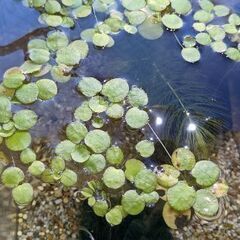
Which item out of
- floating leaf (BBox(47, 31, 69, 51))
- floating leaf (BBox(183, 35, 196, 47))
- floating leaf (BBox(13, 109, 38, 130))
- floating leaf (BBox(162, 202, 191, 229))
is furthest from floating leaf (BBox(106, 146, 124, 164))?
floating leaf (BBox(183, 35, 196, 47))

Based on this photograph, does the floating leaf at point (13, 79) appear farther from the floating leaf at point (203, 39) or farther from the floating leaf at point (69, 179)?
the floating leaf at point (203, 39)

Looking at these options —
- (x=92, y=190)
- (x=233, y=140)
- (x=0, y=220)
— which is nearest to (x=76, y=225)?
(x=92, y=190)

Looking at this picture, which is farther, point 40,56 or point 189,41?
point 189,41

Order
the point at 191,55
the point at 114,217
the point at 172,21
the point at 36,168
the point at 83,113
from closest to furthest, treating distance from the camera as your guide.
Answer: the point at 114,217 < the point at 36,168 < the point at 83,113 < the point at 191,55 < the point at 172,21

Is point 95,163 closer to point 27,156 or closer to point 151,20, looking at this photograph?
point 27,156

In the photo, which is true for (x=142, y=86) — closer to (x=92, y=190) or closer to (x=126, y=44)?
(x=126, y=44)

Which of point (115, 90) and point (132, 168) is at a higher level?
point (115, 90)

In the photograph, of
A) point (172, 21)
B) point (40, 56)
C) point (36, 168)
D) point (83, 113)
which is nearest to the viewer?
point (36, 168)

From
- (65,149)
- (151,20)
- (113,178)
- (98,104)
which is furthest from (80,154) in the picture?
(151,20)

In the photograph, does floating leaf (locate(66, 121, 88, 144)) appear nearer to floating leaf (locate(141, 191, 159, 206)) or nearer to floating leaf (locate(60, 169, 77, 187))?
floating leaf (locate(60, 169, 77, 187))
